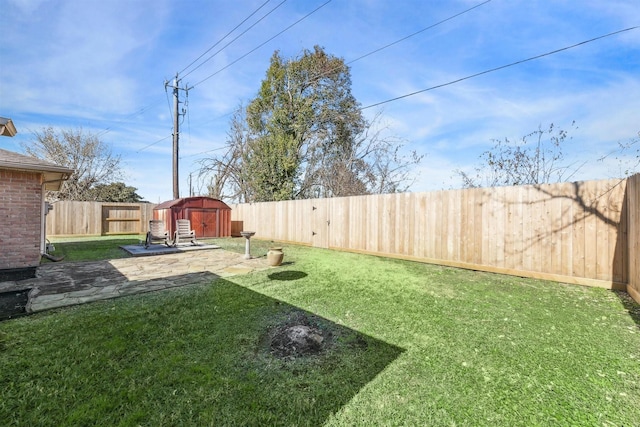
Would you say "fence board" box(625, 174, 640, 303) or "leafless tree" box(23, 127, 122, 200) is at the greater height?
"leafless tree" box(23, 127, 122, 200)

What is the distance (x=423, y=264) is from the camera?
6445mm

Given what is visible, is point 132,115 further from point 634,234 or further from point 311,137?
point 634,234

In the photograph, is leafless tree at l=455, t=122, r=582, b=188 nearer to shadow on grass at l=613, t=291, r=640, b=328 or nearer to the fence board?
the fence board

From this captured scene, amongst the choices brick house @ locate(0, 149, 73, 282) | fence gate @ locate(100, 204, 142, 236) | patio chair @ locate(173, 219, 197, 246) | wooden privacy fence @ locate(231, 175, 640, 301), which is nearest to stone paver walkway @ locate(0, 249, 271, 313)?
brick house @ locate(0, 149, 73, 282)

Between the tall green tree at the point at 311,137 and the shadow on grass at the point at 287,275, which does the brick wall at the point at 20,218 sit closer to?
the shadow on grass at the point at 287,275

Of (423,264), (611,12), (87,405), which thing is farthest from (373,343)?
(611,12)

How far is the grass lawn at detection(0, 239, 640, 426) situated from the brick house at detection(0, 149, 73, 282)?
3.73 meters

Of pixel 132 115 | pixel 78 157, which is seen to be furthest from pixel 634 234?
pixel 78 157

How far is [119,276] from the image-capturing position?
4.96 metres

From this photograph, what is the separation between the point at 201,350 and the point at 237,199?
1711 centimetres

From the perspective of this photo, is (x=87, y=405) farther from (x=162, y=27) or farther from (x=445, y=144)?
(x=445, y=144)

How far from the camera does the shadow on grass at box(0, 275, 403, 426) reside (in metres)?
1.66

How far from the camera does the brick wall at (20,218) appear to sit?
5.33 metres

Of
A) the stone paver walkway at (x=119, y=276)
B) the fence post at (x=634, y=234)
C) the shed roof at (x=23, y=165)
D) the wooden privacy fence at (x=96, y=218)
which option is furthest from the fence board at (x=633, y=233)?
the wooden privacy fence at (x=96, y=218)
